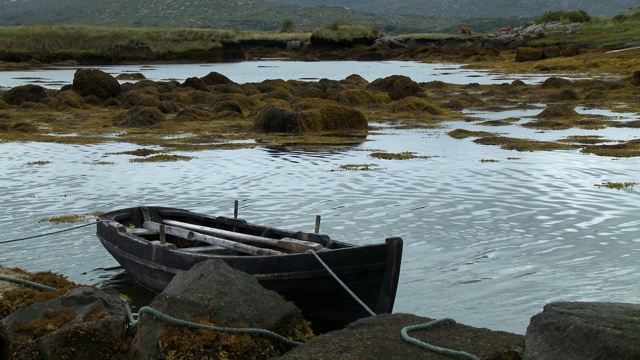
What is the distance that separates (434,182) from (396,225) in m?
4.84

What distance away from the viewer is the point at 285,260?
935 centimetres

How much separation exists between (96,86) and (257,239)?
3490 centimetres

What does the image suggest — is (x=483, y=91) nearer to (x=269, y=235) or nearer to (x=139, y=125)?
(x=139, y=125)

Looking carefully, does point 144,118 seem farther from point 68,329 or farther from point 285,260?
point 68,329

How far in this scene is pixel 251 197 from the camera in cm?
1866

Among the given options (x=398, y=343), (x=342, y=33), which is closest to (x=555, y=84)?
(x=398, y=343)

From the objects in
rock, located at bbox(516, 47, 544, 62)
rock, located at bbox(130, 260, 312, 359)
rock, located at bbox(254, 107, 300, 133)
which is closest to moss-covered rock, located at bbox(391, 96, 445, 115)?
rock, located at bbox(254, 107, 300, 133)

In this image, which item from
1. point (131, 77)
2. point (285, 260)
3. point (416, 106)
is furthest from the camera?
point (131, 77)

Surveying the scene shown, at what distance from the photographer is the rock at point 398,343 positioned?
738cm

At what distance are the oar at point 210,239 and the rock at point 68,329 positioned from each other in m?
2.28

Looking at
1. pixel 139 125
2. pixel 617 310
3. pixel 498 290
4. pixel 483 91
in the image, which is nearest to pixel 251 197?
pixel 498 290

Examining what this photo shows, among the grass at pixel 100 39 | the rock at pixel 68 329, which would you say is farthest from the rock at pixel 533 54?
the rock at pixel 68 329

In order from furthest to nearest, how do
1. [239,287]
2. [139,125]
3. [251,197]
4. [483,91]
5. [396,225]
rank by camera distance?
1. [483,91]
2. [139,125]
3. [251,197]
4. [396,225]
5. [239,287]

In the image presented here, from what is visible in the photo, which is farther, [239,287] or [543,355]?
[239,287]
